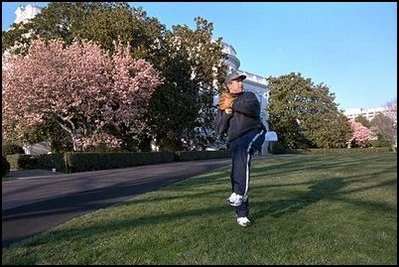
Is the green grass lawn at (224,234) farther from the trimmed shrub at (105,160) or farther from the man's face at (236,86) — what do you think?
the trimmed shrub at (105,160)

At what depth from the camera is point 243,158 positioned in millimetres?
5352

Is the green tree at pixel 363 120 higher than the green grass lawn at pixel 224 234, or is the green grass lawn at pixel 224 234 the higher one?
the green tree at pixel 363 120

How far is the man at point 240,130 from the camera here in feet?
17.3

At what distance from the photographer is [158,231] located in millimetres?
4859

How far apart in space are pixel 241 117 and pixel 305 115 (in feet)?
178

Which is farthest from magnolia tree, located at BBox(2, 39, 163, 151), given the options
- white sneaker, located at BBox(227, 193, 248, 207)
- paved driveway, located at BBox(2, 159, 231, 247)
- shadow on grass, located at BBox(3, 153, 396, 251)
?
white sneaker, located at BBox(227, 193, 248, 207)

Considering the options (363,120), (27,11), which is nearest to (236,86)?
(27,11)

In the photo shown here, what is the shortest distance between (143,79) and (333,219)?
2042 cm

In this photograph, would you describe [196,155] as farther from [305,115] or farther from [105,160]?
[305,115]

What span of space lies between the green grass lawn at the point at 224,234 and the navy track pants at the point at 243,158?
0.42 metres

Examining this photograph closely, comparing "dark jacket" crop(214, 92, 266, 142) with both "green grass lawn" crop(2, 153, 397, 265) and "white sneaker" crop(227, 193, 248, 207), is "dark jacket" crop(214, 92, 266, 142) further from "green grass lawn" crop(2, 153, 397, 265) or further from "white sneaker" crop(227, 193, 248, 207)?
"green grass lawn" crop(2, 153, 397, 265)

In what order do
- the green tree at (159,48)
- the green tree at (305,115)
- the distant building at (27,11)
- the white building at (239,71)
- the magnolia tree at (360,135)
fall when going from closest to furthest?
the green tree at (159,48) → the white building at (239,71) → the distant building at (27,11) → the green tree at (305,115) → the magnolia tree at (360,135)

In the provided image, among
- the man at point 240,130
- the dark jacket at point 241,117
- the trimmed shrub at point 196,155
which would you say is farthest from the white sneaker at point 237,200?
the trimmed shrub at point 196,155

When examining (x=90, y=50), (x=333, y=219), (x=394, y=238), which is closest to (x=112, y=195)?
(x=333, y=219)
